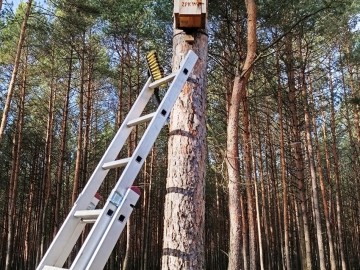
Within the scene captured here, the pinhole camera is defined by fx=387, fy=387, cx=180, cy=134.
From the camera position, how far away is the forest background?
1207 centimetres

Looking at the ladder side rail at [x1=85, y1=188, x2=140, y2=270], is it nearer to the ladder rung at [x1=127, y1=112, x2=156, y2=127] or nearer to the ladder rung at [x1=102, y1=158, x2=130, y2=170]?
the ladder rung at [x1=102, y1=158, x2=130, y2=170]

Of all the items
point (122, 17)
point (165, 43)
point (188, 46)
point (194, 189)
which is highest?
point (122, 17)

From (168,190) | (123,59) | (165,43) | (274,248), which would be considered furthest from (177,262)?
(274,248)

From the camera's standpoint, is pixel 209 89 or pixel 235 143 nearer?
pixel 235 143

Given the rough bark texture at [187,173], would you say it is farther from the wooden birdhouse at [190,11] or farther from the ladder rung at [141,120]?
the ladder rung at [141,120]

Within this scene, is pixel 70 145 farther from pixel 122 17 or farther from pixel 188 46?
pixel 188 46

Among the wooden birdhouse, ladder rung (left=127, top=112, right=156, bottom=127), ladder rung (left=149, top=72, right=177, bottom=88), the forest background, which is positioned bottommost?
ladder rung (left=127, top=112, right=156, bottom=127)

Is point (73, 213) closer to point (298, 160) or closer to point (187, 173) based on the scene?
point (187, 173)

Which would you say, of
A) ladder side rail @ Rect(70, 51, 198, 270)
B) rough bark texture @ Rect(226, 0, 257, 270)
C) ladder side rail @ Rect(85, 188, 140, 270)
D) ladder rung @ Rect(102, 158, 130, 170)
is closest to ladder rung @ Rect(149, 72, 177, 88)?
ladder side rail @ Rect(70, 51, 198, 270)

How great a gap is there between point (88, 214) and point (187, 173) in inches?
39.2

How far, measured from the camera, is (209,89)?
1603cm

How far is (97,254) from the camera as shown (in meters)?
2.14

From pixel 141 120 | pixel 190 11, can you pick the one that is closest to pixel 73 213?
pixel 141 120

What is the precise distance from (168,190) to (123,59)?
49.1 feet
